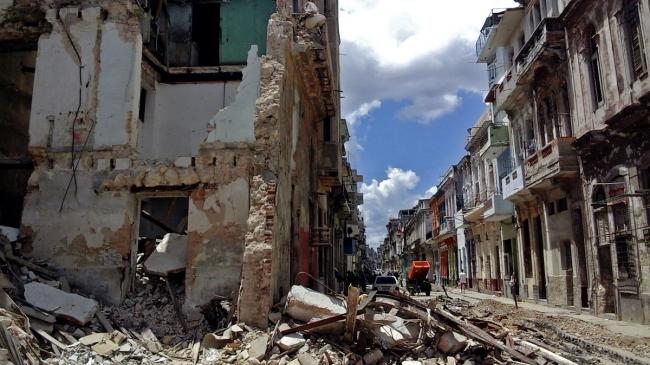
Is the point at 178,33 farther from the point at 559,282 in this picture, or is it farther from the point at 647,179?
the point at 559,282

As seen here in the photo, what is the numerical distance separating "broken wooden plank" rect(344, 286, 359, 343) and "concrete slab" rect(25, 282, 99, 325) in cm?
478

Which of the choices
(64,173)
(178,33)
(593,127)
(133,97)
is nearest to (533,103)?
(593,127)

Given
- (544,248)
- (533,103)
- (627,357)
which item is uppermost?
(533,103)

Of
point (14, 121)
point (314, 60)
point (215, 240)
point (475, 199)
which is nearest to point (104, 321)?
point (215, 240)

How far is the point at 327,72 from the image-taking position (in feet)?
48.5

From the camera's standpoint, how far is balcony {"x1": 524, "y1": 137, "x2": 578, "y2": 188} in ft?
60.1

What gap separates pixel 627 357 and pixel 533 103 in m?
14.7

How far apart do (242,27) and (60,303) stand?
1023 cm

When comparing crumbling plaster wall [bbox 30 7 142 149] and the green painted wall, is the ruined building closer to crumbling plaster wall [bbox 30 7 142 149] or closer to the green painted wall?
the green painted wall

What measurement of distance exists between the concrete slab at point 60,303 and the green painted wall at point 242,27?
8836 mm

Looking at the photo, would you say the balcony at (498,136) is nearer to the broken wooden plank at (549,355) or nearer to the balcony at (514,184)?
the balcony at (514,184)

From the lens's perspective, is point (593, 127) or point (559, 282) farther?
point (559, 282)

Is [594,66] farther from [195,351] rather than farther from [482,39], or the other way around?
[195,351]

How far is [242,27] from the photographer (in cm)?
1645
